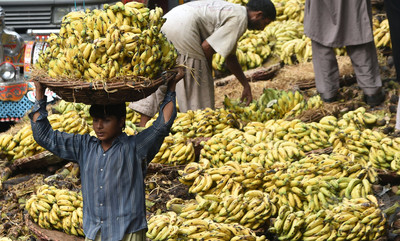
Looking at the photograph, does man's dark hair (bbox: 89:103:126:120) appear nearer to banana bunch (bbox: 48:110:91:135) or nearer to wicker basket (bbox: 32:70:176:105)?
wicker basket (bbox: 32:70:176:105)

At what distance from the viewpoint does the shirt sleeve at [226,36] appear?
695cm

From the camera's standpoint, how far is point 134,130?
6504mm

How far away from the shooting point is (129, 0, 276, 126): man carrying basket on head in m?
6.97

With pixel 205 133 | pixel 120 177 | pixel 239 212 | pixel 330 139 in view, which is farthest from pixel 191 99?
pixel 120 177

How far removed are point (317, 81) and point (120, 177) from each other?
5132 mm

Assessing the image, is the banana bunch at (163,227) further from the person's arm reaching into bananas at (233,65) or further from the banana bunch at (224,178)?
the person's arm reaching into bananas at (233,65)

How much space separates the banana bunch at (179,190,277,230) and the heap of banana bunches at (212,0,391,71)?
15.5 ft

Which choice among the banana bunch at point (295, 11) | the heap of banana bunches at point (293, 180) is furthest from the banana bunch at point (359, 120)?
the banana bunch at point (295, 11)

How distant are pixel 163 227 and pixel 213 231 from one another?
0.38 m

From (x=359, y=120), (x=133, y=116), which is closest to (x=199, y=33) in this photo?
(x=133, y=116)

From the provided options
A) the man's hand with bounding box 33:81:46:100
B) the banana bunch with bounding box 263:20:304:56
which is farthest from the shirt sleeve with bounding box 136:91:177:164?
the banana bunch with bounding box 263:20:304:56

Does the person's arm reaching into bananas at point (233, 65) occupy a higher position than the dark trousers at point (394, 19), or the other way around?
the dark trousers at point (394, 19)

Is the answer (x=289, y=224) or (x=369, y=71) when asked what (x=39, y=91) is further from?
(x=369, y=71)

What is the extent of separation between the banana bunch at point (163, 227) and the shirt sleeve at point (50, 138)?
108 centimetres
